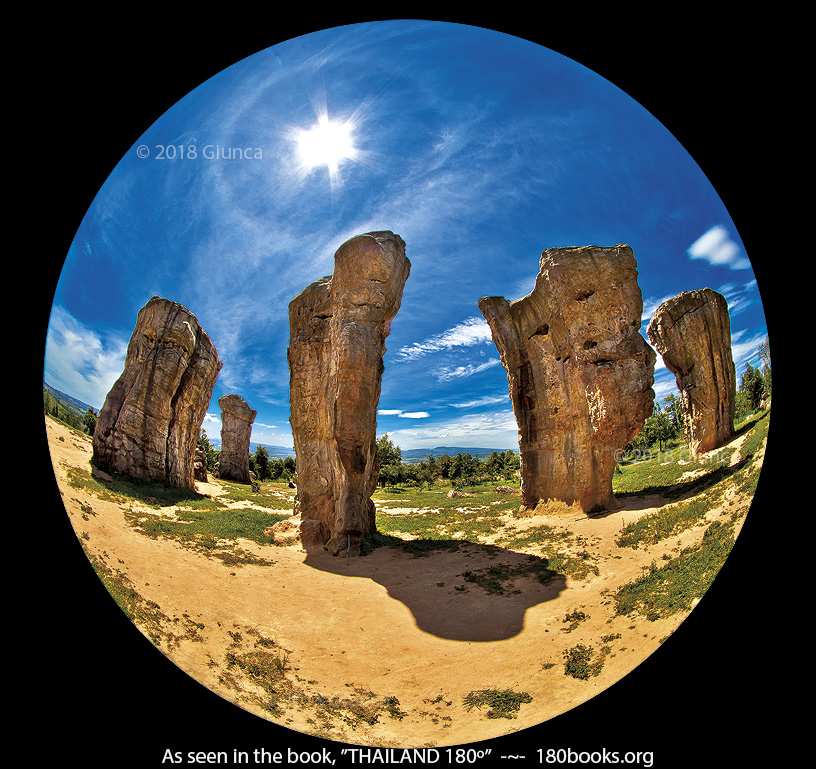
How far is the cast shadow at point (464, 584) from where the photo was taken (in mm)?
3514

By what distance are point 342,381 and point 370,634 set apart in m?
6.39

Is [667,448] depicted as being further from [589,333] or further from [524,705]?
[589,333]

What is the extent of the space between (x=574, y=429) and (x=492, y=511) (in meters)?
5.09

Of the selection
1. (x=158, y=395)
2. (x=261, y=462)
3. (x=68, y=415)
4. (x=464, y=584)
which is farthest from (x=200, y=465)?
(x=464, y=584)

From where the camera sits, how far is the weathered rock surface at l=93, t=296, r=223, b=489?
3537 millimetres

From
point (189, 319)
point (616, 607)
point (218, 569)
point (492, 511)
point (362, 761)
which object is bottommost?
point (492, 511)

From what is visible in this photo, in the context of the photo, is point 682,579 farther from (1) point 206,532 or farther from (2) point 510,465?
(2) point 510,465

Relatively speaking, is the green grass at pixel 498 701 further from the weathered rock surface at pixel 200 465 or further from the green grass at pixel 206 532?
the weathered rock surface at pixel 200 465

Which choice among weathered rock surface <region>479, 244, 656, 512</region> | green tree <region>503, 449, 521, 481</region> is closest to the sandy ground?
weathered rock surface <region>479, 244, 656, 512</region>

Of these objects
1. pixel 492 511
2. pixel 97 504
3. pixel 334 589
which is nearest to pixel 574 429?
pixel 492 511

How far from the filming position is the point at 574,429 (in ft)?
43.9

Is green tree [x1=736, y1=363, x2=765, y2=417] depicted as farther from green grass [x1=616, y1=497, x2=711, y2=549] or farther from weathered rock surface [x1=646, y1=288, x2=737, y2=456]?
green grass [x1=616, y1=497, x2=711, y2=549]

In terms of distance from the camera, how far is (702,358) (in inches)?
157

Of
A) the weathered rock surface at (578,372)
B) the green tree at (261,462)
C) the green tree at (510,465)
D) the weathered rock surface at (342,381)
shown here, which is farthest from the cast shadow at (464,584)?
the green tree at (510,465)
